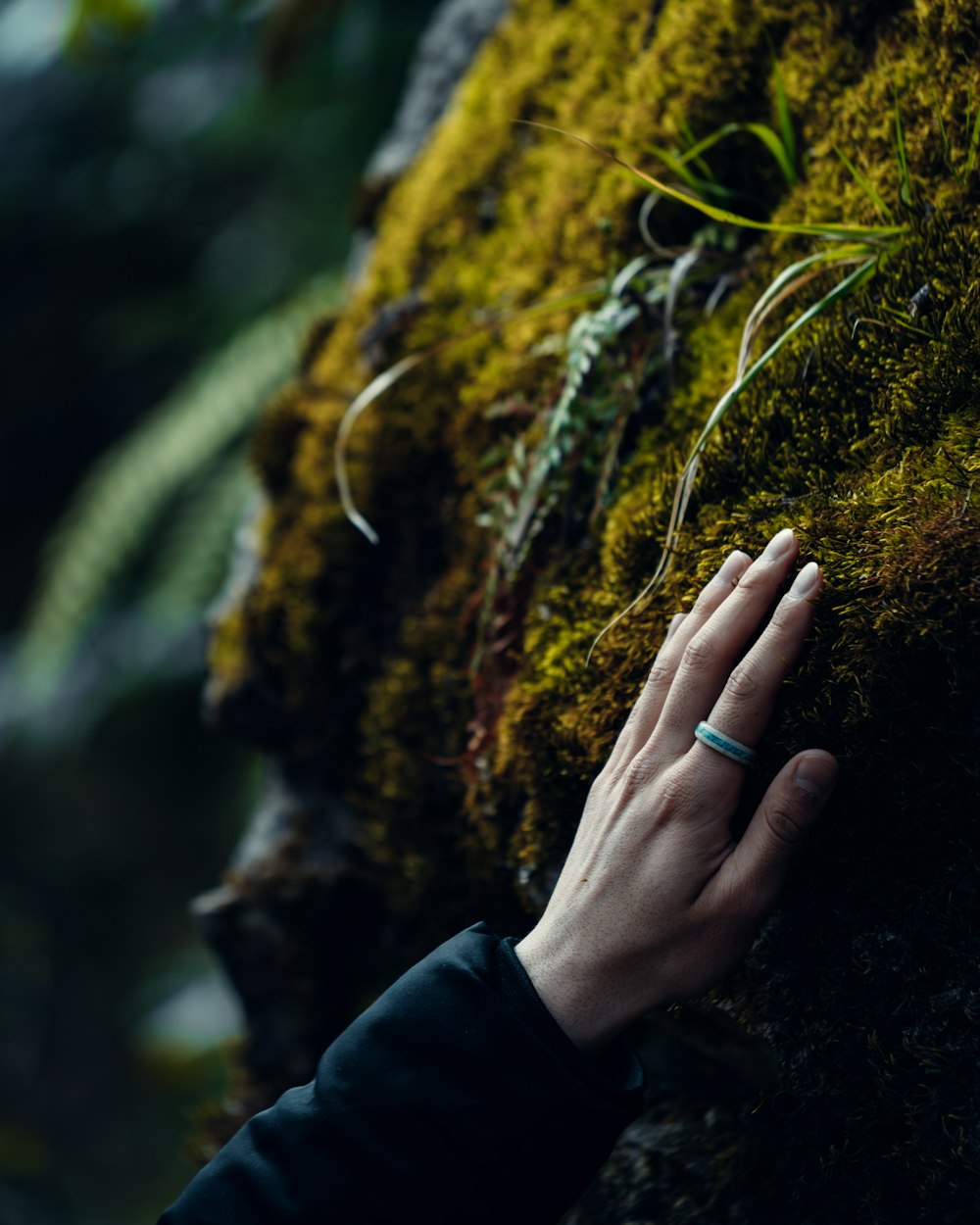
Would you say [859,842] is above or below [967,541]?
below

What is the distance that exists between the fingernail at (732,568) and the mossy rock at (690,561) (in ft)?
0.30

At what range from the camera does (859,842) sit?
1155mm

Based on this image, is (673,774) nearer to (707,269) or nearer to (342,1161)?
(342,1161)

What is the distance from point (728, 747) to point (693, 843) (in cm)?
12

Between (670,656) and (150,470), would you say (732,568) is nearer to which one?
(670,656)

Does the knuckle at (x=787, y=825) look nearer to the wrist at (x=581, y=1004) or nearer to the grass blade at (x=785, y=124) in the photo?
the wrist at (x=581, y=1004)

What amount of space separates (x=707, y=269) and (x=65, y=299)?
20.3ft

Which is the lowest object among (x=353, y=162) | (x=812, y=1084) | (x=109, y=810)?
(x=109, y=810)

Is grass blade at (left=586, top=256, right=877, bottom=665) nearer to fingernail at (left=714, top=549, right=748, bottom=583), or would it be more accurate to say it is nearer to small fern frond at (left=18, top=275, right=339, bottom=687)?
fingernail at (left=714, top=549, right=748, bottom=583)

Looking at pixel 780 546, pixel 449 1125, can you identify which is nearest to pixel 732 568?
pixel 780 546

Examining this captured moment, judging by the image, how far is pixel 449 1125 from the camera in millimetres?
1137

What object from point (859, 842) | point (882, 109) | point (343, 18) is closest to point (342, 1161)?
point (859, 842)

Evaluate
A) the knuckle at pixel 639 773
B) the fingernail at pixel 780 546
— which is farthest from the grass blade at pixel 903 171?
the knuckle at pixel 639 773

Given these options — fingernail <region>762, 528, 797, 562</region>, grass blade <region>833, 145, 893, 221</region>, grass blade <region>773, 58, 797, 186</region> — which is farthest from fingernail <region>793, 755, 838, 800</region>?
grass blade <region>773, 58, 797, 186</region>
